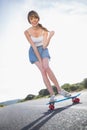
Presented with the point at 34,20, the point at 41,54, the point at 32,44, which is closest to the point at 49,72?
the point at 41,54

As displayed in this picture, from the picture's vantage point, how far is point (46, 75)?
286 inches

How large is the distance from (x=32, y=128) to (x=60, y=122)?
1.54ft

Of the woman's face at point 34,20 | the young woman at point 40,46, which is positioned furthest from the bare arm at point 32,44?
the woman's face at point 34,20

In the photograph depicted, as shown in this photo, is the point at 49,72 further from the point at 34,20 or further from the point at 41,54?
the point at 34,20

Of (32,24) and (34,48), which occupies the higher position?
(32,24)

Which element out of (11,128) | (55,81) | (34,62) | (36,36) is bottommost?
(11,128)

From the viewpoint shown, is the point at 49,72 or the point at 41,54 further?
the point at 49,72

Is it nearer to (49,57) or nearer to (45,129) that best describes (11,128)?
(45,129)

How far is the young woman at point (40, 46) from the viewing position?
23.0 ft

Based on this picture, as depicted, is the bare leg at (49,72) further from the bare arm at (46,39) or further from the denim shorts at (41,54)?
the bare arm at (46,39)

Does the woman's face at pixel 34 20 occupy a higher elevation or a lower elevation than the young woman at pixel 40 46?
higher

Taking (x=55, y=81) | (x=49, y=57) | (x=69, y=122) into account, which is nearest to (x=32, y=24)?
(x=49, y=57)

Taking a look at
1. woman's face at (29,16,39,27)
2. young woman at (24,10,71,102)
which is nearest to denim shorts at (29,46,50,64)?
young woman at (24,10,71,102)

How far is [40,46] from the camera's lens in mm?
7152
